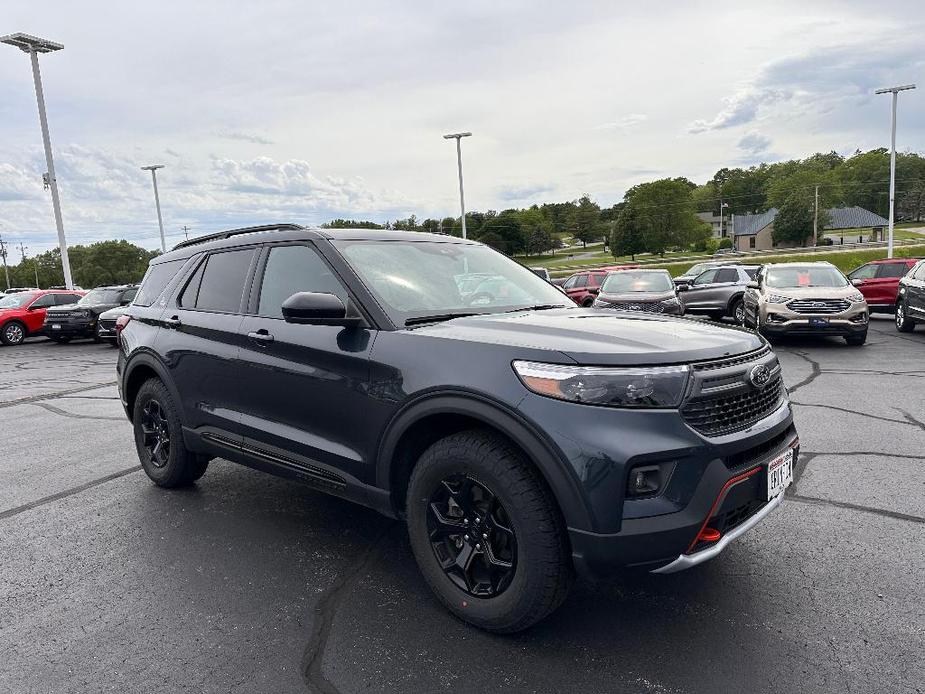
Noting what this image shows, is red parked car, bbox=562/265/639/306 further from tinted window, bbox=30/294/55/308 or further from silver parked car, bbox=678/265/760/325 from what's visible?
tinted window, bbox=30/294/55/308

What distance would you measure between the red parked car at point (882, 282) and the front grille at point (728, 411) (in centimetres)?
1618

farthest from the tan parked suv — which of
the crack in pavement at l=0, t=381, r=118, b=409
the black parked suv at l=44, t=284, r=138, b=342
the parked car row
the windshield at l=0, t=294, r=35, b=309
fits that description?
the windshield at l=0, t=294, r=35, b=309

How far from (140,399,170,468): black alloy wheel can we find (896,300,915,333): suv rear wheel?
553 inches

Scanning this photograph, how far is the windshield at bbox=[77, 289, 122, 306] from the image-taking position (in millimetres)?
18359

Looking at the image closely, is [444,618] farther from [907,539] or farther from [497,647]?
[907,539]

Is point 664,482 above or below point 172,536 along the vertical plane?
above

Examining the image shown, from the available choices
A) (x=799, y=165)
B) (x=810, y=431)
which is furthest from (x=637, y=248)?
(x=810, y=431)

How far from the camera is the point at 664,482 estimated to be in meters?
2.33

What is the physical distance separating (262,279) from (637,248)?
320 feet

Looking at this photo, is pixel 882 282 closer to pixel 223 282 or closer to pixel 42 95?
pixel 223 282

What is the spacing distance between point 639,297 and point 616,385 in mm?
11284

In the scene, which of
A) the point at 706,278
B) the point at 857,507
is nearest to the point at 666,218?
the point at 706,278

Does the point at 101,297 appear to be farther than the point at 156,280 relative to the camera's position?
Yes

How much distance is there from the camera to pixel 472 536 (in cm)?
271
